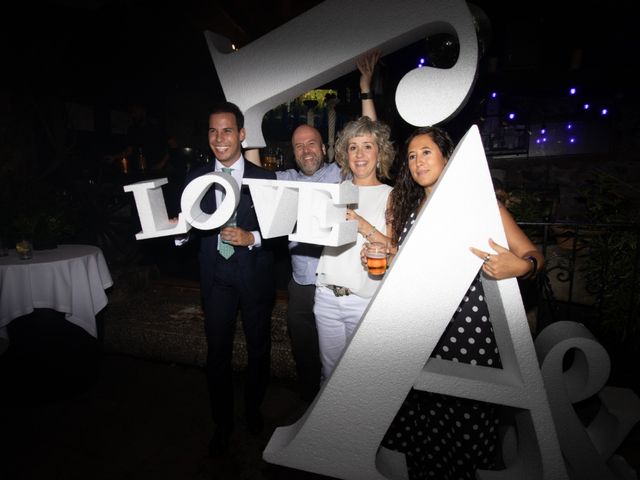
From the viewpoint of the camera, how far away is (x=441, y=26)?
1.28 meters

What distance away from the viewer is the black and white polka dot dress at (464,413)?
1.46 meters

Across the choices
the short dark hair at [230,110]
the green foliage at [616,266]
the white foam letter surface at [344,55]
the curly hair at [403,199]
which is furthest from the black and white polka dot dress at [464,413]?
the green foliage at [616,266]

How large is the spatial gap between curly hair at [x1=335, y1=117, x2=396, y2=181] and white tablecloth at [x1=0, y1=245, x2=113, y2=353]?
237 cm

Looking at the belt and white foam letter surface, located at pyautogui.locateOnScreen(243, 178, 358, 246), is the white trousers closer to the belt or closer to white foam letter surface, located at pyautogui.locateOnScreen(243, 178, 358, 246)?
the belt

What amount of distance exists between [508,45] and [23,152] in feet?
28.0

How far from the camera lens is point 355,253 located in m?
1.76

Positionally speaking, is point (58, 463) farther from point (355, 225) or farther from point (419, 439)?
point (355, 225)

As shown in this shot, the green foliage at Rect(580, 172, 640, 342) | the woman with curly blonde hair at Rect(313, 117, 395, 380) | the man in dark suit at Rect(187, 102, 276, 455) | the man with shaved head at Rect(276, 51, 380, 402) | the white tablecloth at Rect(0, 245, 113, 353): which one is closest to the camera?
the woman with curly blonde hair at Rect(313, 117, 395, 380)

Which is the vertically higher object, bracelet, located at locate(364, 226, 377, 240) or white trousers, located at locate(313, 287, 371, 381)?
bracelet, located at locate(364, 226, 377, 240)

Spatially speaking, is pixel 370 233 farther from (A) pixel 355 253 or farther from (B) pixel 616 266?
(B) pixel 616 266

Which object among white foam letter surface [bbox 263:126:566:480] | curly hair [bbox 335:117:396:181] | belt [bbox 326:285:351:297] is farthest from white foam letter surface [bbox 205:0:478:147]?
belt [bbox 326:285:351:297]

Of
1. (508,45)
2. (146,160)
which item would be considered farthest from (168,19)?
(508,45)

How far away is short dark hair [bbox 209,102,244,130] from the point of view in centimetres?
168

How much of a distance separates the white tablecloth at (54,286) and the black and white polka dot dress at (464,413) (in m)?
2.66
